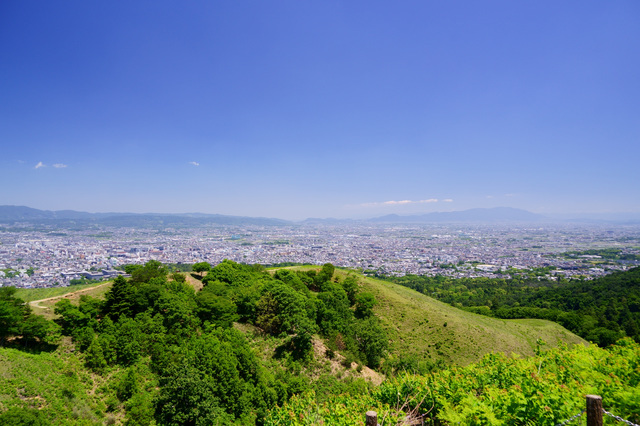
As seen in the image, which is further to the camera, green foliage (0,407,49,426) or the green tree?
the green tree

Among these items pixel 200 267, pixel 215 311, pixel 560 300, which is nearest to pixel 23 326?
pixel 215 311

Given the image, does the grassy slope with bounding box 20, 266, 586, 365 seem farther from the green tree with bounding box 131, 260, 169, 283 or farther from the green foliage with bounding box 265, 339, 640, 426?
the green foliage with bounding box 265, 339, 640, 426

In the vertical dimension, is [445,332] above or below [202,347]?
below

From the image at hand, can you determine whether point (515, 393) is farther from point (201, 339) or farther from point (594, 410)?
point (201, 339)

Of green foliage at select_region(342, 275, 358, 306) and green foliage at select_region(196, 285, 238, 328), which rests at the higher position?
green foliage at select_region(196, 285, 238, 328)

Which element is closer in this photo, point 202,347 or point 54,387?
point 54,387

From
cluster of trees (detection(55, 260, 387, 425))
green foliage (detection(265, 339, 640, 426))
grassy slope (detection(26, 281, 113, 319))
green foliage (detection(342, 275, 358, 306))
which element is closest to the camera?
green foliage (detection(265, 339, 640, 426))

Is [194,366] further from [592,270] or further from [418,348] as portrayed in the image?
[592,270]

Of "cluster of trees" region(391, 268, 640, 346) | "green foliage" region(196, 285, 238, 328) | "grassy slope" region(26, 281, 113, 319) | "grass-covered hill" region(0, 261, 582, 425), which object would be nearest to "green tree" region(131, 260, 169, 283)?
"grass-covered hill" region(0, 261, 582, 425)
